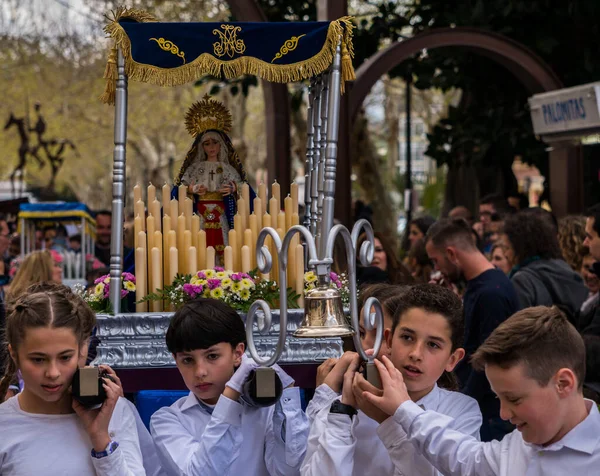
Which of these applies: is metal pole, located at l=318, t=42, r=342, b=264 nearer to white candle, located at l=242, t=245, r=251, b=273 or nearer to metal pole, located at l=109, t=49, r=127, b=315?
white candle, located at l=242, t=245, r=251, b=273

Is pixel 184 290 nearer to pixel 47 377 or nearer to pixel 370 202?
pixel 47 377

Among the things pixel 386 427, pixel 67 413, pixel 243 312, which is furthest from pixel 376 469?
pixel 243 312

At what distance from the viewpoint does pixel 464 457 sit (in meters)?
3.69

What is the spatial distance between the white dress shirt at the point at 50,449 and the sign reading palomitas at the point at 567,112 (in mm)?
7670

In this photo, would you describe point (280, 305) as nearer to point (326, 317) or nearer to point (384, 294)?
point (326, 317)

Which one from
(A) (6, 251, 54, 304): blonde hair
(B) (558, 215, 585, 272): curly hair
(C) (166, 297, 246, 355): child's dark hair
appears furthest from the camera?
(A) (6, 251, 54, 304): blonde hair

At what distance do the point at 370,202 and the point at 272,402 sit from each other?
1881 cm

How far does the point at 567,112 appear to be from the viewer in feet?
37.4

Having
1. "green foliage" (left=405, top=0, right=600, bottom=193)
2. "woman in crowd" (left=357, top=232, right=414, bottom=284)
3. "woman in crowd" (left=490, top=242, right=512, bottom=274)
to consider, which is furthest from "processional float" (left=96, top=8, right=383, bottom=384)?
"green foliage" (left=405, top=0, right=600, bottom=193)

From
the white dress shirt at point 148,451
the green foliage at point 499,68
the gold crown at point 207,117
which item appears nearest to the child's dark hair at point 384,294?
the white dress shirt at point 148,451

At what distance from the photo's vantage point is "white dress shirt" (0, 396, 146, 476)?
12.7 ft

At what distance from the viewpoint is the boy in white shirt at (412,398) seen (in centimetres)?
390

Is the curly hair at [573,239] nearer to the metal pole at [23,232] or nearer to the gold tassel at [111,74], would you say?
the gold tassel at [111,74]

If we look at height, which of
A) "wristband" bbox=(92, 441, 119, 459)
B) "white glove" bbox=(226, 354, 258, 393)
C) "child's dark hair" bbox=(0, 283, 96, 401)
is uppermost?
"child's dark hair" bbox=(0, 283, 96, 401)
